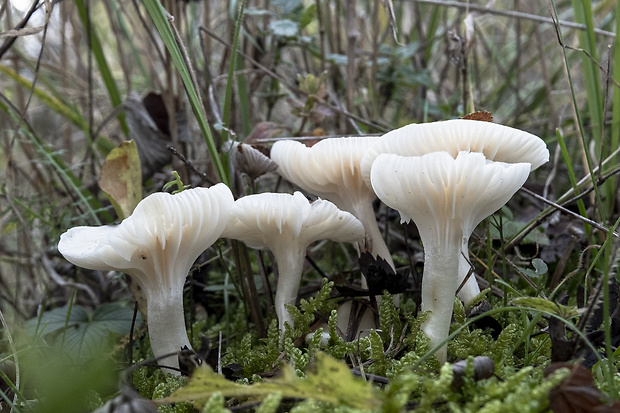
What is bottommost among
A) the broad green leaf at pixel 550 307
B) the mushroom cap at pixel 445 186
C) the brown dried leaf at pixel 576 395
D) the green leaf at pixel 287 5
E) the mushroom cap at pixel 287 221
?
the brown dried leaf at pixel 576 395

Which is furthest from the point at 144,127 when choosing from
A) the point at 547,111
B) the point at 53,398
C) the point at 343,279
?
the point at 547,111

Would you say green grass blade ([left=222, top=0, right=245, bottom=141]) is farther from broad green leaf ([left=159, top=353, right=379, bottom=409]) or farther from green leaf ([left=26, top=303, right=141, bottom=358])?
broad green leaf ([left=159, top=353, right=379, bottom=409])

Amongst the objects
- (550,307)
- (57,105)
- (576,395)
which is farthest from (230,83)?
(57,105)

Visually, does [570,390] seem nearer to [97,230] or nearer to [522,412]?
[522,412]

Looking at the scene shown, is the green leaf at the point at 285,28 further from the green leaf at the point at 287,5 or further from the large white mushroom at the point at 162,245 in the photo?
the large white mushroom at the point at 162,245

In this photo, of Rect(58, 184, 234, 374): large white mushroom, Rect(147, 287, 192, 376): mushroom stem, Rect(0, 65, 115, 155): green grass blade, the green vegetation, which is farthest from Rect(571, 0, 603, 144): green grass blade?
Rect(0, 65, 115, 155): green grass blade

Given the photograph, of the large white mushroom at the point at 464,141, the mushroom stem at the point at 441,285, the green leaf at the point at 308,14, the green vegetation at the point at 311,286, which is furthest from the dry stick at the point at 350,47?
the mushroom stem at the point at 441,285
